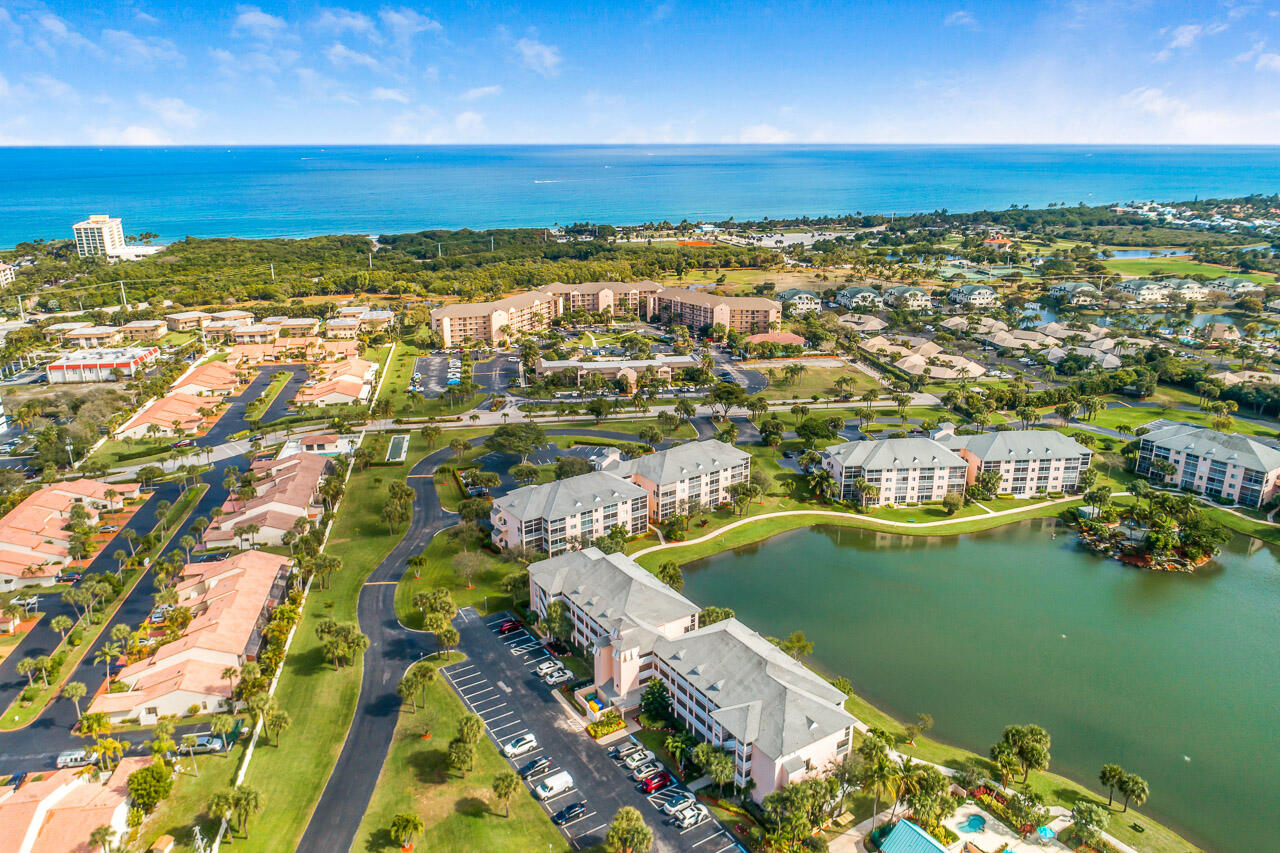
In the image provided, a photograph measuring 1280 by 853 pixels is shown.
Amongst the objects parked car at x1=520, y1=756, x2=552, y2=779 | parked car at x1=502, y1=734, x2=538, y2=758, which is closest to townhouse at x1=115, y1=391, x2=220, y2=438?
parked car at x1=502, y1=734, x2=538, y2=758

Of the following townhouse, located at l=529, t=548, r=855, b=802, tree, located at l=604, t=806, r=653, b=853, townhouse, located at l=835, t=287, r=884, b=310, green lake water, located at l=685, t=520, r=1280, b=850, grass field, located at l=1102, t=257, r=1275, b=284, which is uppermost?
grass field, located at l=1102, t=257, r=1275, b=284

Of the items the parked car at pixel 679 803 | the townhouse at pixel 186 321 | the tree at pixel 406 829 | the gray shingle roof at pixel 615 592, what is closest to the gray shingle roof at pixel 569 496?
the gray shingle roof at pixel 615 592

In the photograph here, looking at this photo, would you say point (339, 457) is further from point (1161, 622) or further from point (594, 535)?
point (1161, 622)

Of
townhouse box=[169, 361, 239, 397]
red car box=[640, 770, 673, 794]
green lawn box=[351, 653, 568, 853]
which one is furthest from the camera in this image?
townhouse box=[169, 361, 239, 397]

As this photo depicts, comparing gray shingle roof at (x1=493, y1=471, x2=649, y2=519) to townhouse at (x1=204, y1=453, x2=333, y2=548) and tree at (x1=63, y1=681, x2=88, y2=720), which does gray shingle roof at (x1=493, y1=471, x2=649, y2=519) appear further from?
tree at (x1=63, y1=681, x2=88, y2=720)

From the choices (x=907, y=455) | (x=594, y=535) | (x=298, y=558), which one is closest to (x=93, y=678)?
(x=298, y=558)

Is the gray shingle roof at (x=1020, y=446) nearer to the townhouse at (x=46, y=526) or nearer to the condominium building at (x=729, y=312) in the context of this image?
the condominium building at (x=729, y=312)

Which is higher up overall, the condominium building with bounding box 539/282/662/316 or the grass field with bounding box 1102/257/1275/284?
the grass field with bounding box 1102/257/1275/284
